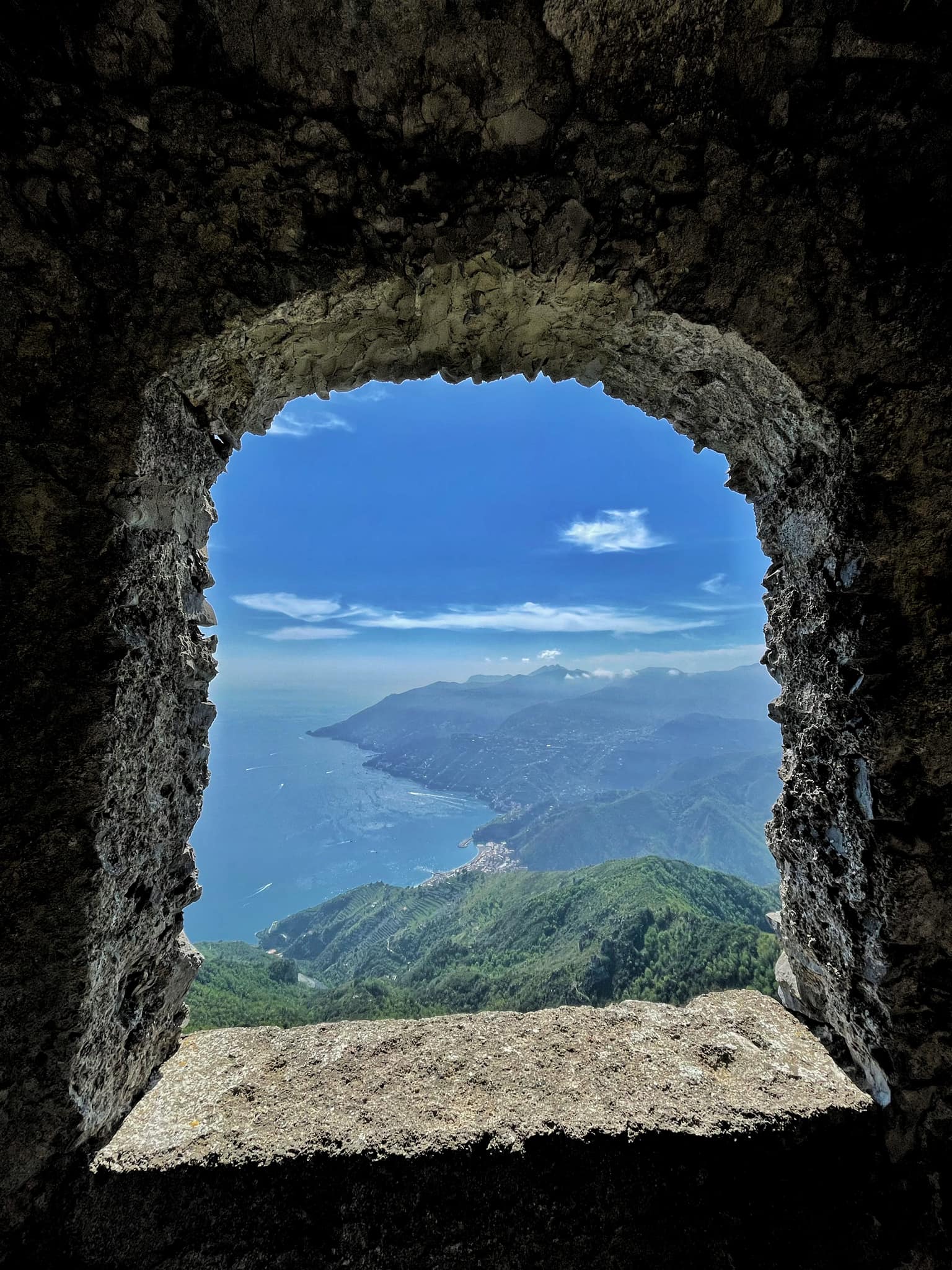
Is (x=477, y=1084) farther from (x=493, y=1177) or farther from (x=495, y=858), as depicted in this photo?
(x=495, y=858)

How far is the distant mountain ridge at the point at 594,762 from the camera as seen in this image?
58312mm

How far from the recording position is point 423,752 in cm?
8912

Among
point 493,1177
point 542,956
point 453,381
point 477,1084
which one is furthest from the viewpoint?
point 542,956

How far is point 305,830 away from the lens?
8619cm

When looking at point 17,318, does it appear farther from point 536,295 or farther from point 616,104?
point 616,104

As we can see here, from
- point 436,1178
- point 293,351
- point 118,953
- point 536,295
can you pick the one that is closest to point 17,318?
point 293,351

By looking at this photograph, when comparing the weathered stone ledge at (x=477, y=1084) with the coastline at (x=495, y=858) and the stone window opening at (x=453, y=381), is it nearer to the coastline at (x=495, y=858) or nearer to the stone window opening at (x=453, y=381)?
the stone window opening at (x=453, y=381)

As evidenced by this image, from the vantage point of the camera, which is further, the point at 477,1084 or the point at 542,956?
the point at 542,956

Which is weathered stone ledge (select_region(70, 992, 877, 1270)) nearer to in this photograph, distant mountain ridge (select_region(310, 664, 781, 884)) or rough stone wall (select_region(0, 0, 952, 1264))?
rough stone wall (select_region(0, 0, 952, 1264))

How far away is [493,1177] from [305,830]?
94.9 metres

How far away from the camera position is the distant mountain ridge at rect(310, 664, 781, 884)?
5831cm

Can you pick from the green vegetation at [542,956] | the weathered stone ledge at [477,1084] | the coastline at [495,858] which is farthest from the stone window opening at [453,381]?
the coastline at [495,858]

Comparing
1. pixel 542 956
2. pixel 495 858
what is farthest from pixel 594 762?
pixel 542 956

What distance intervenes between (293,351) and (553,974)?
22.9ft
